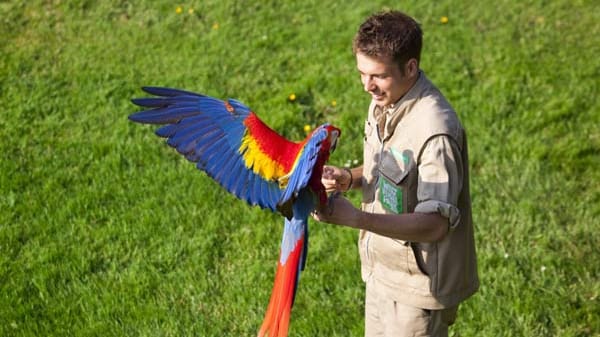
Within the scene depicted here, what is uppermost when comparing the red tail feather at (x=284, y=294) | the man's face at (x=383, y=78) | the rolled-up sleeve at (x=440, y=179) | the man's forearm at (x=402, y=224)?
the man's face at (x=383, y=78)

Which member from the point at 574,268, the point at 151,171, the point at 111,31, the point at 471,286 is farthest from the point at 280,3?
the point at 471,286

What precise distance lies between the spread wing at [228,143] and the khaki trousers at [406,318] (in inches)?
28.0

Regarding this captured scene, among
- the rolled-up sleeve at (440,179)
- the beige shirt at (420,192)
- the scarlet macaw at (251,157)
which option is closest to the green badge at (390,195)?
the beige shirt at (420,192)

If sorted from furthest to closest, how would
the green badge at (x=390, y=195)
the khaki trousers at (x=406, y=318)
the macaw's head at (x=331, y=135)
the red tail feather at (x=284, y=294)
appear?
the khaki trousers at (x=406, y=318) < the green badge at (x=390, y=195) < the red tail feather at (x=284, y=294) < the macaw's head at (x=331, y=135)

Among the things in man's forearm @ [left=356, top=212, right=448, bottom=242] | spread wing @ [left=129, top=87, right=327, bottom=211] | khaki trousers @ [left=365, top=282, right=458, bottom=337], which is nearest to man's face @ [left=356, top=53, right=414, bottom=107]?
spread wing @ [left=129, top=87, right=327, bottom=211]

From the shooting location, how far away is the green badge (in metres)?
2.38

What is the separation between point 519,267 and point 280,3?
3.25m

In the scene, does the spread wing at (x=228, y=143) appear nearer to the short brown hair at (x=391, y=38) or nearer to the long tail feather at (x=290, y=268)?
the long tail feather at (x=290, y=268)

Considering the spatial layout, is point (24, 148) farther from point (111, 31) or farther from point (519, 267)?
point (519, 267)

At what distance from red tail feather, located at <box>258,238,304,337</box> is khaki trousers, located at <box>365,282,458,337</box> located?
1.87ft

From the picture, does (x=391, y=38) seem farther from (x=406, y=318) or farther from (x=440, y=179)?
(x=406, y=318)

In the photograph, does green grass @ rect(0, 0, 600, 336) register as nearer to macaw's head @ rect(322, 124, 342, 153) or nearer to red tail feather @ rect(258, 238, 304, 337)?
red tail feather @ rect(258, 238, 304, 337)

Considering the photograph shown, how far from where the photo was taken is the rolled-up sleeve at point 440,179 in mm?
2146

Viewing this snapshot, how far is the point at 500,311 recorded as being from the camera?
355cm
